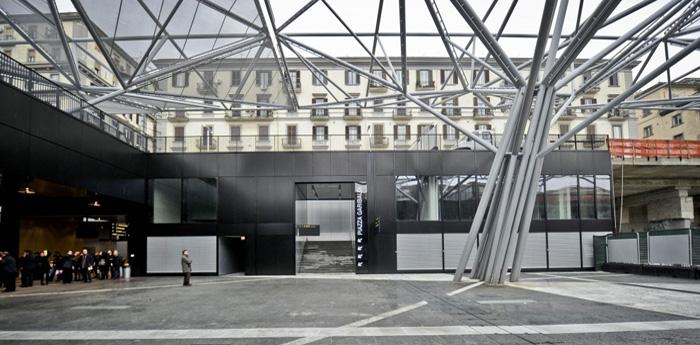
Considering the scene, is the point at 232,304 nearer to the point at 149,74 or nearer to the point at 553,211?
the point at 149,74

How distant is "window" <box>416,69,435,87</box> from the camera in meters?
62.5

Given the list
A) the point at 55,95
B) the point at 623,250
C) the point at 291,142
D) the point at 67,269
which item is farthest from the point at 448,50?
the point at 67,269

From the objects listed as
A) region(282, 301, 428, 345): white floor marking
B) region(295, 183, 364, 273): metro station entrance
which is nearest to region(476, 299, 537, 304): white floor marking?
region(282, 301, 428, 345): white floor marking

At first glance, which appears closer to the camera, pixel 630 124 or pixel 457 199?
pixel 457 199

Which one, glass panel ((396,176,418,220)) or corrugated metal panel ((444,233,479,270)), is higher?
glass panel ((396,176,418,220))

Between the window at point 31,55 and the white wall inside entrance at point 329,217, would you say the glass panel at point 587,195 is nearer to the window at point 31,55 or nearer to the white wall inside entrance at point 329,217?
the white wall inside entrance at point 329,217

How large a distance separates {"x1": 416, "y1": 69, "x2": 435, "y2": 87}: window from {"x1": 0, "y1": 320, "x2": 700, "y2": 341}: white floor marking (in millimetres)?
53036

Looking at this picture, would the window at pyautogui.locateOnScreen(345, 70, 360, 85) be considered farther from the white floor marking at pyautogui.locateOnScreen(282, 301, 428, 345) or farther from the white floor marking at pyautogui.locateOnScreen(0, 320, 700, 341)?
the white floor marking at pyautogui.locateOnScreen(0, 320, 700, 341)

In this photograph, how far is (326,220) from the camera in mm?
43438

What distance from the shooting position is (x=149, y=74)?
81.1 feet

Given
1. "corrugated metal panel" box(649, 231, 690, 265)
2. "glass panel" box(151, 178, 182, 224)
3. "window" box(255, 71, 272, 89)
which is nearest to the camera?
"corrugated metal panel" box(649, 231, 690, 265)

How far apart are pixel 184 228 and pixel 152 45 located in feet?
36.7

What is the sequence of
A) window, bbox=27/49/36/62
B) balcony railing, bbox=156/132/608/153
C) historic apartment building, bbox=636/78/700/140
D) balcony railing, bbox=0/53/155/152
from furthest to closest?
historic apartment building, bbox=636/78/700/140 < balcony railing, bbox=156/132/608/153 < window, bbox=27/49/36/62 < balcony railing, bbox=0/53/155/152

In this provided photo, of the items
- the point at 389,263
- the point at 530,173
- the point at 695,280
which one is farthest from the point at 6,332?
the point at 695,280
